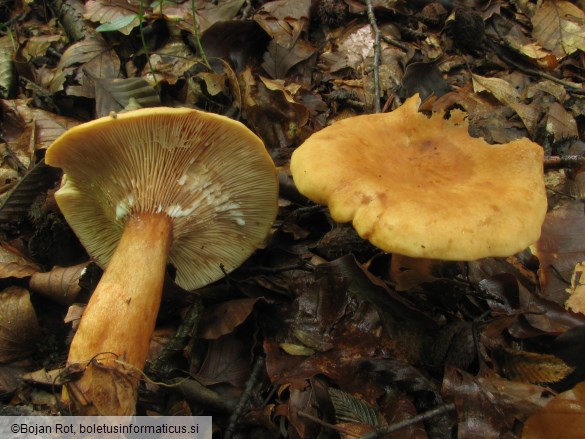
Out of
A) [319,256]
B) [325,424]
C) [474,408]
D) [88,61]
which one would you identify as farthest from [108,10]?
[474,408]

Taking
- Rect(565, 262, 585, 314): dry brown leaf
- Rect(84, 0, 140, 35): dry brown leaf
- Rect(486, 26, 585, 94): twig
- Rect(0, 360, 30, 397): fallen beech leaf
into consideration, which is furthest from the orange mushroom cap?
Rect(486, 26, 585, 94): twig

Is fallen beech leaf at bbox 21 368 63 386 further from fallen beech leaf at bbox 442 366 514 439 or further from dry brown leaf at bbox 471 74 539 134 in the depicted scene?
dry brown leaf at bbox 471 74 539 134

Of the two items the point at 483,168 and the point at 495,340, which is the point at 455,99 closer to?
the point at 483,168

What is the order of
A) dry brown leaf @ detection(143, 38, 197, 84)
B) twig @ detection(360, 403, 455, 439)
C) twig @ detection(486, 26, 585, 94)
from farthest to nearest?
twig @ detection(486, 26, 585, 94)
dry brown leaf @ detection(143, 38, 197, 84)
twig @ detection(360, 403, 455, 439)

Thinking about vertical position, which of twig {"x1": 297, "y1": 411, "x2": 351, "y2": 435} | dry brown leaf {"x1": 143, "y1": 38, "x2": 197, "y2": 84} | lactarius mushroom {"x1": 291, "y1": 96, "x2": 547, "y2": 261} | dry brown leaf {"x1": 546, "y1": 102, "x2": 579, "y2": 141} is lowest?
twig {"x1": 297, "y1": 411, "x2": 351, "y2": 435}

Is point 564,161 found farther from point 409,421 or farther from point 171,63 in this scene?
point 171,63

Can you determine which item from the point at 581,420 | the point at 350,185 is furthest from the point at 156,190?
the point at 581,420
